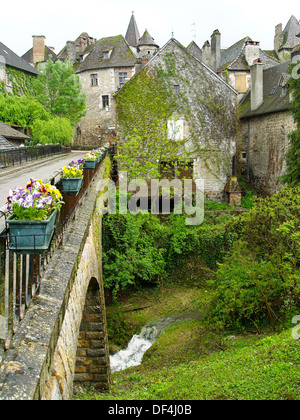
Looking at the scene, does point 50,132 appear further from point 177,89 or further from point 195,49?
point 195,49

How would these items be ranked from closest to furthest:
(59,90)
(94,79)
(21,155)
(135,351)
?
(135,351) < (21,155) < (59,90) < (94,79)

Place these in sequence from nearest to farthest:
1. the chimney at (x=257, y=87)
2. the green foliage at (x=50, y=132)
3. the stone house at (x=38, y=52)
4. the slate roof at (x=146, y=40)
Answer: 1. the chimney at (x=257, y=87)
2. the green foliage at (x=50, y=132)
3. the slate roof at (x=146, y=40)
4. the stone house at (x=38, y=52)

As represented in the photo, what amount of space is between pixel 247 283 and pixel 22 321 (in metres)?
Result: 8.45

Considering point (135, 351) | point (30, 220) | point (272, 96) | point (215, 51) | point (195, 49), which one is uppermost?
point (195, 49)

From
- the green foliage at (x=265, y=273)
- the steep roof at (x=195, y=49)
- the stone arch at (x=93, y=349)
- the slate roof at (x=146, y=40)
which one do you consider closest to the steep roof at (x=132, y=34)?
the slate roof at (x=146, y=40)

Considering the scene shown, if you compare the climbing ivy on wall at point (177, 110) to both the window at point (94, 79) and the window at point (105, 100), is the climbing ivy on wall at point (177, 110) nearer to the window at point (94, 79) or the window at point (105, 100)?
the window at point (105, 100)

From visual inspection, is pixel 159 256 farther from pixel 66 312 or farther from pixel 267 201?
pixel 66 312

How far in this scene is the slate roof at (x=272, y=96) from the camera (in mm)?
25870

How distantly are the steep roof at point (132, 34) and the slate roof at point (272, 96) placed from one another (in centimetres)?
2390

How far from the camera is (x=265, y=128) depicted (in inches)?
1089

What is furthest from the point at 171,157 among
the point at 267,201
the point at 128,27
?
the point at 128,27

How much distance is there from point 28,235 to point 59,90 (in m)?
36.8

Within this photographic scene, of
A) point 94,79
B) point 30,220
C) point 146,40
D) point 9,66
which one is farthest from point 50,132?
point 30,220

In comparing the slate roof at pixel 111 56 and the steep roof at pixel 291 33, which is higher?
the steep roof at pixel 291 33
